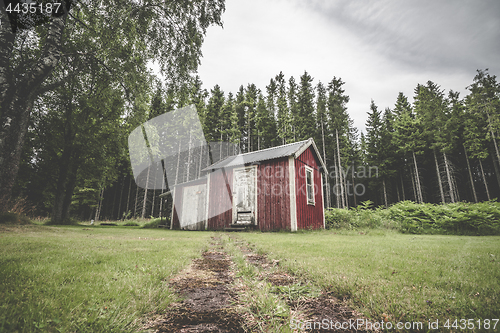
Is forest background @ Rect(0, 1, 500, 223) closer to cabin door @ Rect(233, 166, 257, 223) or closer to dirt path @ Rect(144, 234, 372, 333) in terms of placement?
cabin door @ Rect(233, 166, 257, 223)

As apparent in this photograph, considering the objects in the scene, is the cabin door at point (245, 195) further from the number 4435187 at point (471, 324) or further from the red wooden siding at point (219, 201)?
the number 4435187 at point (471, 324)

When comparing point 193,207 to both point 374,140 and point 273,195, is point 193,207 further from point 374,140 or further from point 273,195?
point 374,140

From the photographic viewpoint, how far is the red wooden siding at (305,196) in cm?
1164

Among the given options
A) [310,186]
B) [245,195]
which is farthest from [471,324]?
[310,186]

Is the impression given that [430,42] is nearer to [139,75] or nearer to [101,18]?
[139,75]

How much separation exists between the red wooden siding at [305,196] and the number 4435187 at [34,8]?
11347mm

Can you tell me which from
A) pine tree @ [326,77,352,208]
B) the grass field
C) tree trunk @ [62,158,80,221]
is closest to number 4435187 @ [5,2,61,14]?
the grass field

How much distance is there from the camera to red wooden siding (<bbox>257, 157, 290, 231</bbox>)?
1134cm

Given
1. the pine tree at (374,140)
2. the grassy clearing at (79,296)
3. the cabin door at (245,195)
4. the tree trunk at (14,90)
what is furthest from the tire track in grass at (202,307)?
the pine tree at (374,140)

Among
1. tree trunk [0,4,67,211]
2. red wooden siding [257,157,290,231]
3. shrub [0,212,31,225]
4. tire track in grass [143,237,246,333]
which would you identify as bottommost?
tire track in grass [143,237,246,333]

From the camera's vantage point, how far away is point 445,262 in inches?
121

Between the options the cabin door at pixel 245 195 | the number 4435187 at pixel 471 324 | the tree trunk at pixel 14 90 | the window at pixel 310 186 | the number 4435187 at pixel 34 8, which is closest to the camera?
the number 4435187 at pixel 471 324

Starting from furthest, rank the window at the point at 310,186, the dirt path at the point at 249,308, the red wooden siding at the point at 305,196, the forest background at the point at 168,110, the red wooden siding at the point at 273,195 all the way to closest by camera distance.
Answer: the window at the point at 310,186
the red wooden siding at the point at 305,196
the red wooden siding at the point at 273,195
the forest background at the point at 168,110
the dirt path at the point at 249,308

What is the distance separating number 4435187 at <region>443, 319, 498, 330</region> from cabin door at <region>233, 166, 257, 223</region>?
36.1ft
